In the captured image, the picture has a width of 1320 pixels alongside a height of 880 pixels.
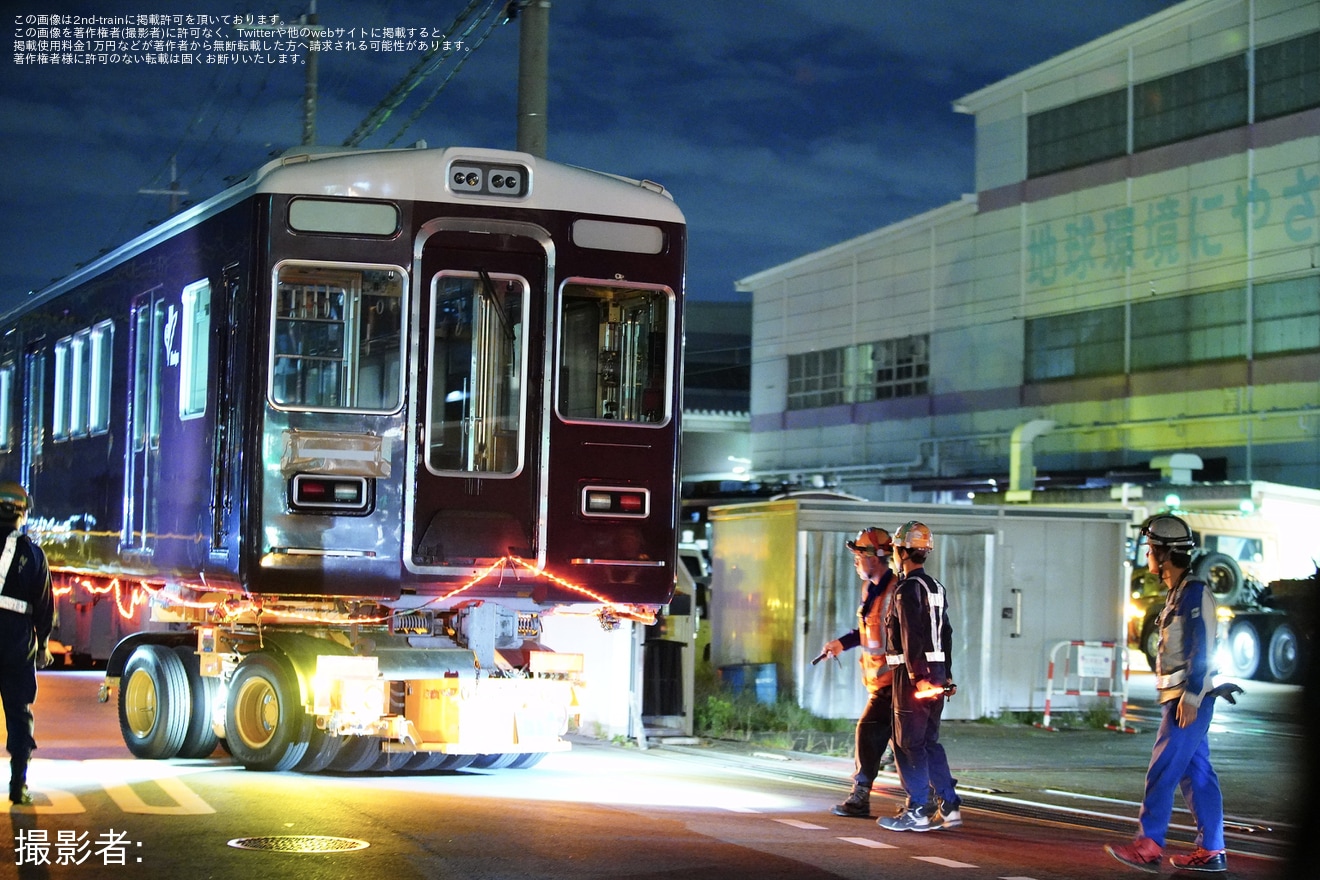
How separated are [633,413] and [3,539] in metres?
3.88

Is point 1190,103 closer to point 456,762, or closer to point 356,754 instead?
point 456,762

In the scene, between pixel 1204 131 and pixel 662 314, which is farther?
pixel 1204 131

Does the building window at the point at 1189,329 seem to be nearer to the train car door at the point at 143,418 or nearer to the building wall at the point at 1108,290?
the building wall at the point at 1108,290

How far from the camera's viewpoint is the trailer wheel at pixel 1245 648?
993 inches

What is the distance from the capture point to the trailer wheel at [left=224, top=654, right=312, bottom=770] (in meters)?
10.9

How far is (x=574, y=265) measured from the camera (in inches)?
422

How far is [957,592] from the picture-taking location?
18016mm

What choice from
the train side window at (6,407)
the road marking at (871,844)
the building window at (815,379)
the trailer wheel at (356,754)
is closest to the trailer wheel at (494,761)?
the trailer wheel at (356,754)

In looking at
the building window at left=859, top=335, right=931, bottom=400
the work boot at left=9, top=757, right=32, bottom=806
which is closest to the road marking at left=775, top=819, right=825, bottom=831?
the work boot at left=9, top=757, right=32, bottom=806

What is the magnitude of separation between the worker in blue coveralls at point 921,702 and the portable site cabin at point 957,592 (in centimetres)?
705

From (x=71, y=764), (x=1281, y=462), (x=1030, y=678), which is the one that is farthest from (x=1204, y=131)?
(x=71, y=764)

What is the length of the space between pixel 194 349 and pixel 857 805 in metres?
5.38

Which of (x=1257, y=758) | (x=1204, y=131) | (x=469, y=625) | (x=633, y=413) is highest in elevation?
(x=1204, y=131)

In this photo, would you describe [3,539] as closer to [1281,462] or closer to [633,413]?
[633,413]
